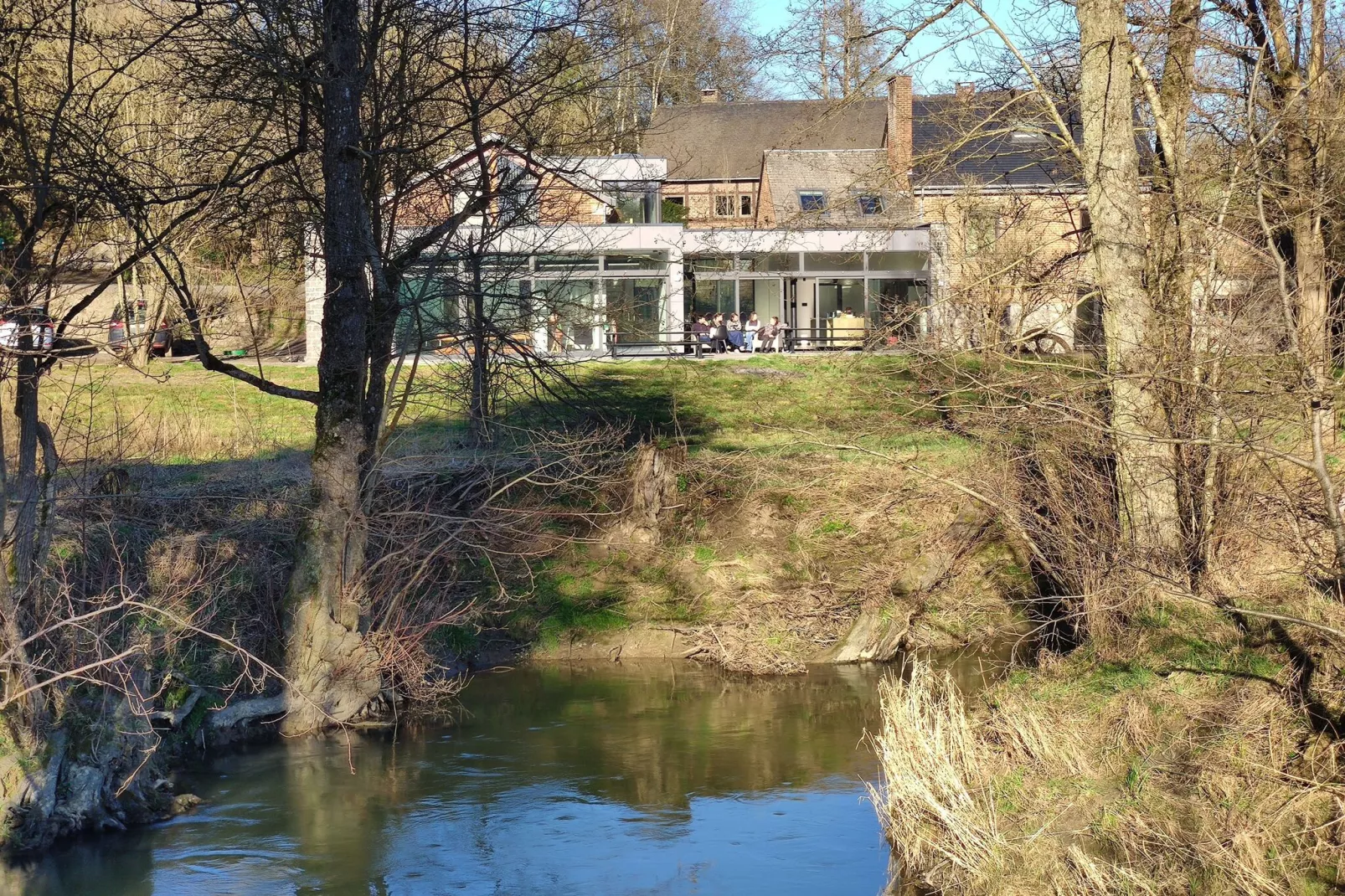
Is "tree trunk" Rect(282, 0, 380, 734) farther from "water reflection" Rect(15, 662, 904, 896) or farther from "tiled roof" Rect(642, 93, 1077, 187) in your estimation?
"tiled roof" Rect(642, 93, 1077, 187)

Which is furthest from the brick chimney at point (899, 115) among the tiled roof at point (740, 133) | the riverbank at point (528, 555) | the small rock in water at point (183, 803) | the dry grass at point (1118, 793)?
the small rock in water at point (183, 803)

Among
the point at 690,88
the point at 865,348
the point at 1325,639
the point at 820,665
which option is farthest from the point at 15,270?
the point at 690,88

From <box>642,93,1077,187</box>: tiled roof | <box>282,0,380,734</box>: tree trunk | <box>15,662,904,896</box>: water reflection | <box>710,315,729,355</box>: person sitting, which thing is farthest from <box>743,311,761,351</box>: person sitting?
<box>282,0,380,734</box>: tree trunk

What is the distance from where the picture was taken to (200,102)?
13914 millimetres

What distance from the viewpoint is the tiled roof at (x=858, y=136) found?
1457 centimetres

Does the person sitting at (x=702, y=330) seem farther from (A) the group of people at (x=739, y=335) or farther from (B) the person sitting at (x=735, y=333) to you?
(B) the person sitting at (x=735, y=333)

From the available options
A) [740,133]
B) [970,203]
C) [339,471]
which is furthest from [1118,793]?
[740,133]

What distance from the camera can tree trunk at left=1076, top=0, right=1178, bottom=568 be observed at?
40.8 ft

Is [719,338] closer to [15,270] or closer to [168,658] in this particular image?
[168,658]

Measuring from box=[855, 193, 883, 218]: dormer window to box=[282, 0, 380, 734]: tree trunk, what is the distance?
18.1 feet

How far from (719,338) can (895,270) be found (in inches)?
309

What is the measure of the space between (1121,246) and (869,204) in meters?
4.68

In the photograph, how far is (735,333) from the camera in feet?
126

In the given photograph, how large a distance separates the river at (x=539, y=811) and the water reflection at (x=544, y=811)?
0.02m
